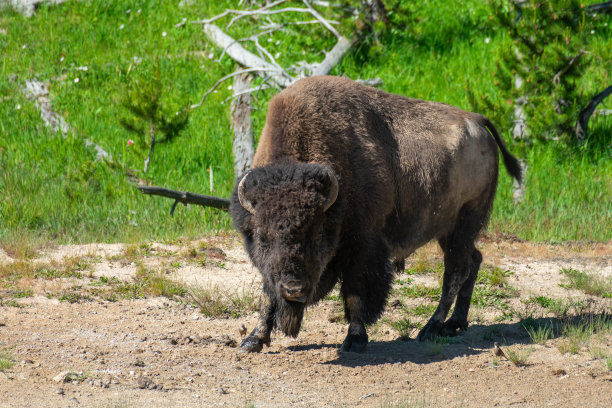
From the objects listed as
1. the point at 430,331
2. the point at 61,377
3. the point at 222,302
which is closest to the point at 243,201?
the point at 61,377

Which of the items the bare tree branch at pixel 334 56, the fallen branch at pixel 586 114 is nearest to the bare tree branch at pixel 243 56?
the bare tree branch at pixel 334 56

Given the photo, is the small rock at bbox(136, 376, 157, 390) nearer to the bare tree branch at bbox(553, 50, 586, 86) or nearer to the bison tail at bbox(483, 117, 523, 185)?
the bison tail at bbox(483, 117, 523, 185)

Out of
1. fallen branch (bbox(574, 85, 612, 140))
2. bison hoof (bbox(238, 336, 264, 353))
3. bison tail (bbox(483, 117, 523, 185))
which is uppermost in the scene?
fallen branch (bbox(574, 85, 612, 140))

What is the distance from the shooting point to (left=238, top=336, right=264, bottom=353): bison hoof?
17.9ft

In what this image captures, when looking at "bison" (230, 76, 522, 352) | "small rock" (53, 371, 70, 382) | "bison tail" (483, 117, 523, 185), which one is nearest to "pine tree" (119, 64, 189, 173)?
"bison" (230, 76, 522, 352)

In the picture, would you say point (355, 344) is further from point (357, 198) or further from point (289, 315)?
point (357, 198)

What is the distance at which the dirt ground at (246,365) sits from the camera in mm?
4461

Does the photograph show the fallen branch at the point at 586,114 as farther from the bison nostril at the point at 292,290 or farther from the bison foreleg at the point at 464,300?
the bison nostril at the point at 292,290

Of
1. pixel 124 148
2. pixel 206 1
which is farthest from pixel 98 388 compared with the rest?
pixel 206 1

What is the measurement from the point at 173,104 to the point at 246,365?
23.0 ft

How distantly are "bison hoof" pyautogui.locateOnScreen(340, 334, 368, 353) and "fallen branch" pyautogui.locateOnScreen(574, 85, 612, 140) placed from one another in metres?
7.16

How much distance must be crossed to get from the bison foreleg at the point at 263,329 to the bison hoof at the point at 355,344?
0.60 meters

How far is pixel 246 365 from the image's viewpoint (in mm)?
5176

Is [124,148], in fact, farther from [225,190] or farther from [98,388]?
[98,388]
